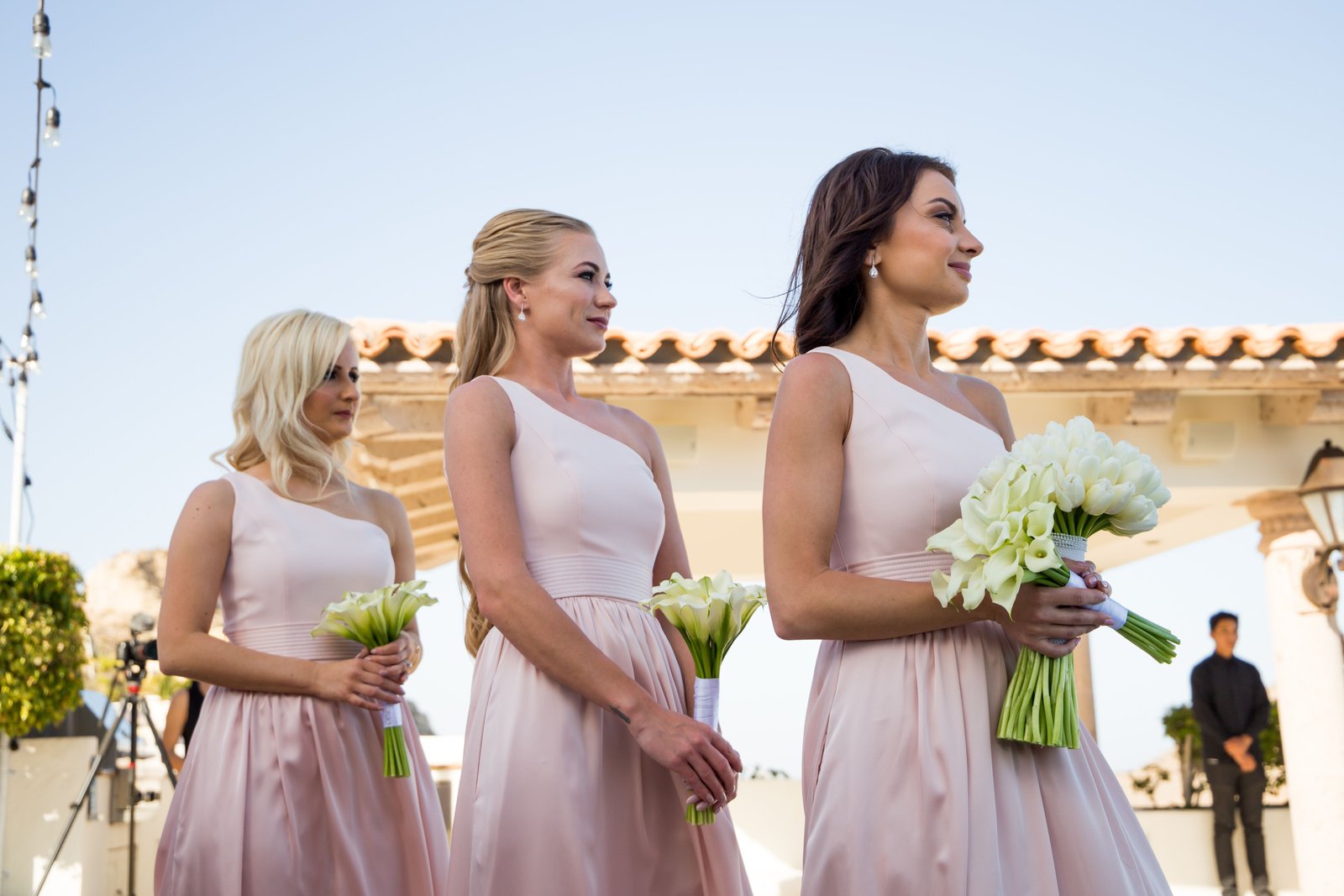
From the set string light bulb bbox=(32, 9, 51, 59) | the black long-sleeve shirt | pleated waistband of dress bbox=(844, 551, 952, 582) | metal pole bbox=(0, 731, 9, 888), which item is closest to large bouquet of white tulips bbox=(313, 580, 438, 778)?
pleated waistband of dress bbox=(844, 551, 952, 582)

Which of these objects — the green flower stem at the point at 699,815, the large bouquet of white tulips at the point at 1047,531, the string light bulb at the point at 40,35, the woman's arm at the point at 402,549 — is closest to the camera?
the large bouquet of white tulips at the point at 1047,531

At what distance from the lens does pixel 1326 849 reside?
7520 mm

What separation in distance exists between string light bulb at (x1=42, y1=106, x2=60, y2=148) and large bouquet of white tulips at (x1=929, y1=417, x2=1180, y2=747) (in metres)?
10.1

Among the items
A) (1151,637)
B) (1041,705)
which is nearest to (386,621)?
(1041,705)

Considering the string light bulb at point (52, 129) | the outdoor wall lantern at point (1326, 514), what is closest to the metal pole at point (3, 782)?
the string light bulb at point (52, 129)

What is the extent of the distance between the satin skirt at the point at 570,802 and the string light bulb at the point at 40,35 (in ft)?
29.9

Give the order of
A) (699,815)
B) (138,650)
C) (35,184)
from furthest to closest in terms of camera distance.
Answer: (35,184)
(138,650)
(699,815)

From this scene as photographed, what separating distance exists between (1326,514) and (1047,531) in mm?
6674

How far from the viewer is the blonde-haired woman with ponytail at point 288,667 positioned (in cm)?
304

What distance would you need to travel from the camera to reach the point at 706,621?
7.81 feet

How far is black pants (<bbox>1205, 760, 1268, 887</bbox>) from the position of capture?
7.93 metres

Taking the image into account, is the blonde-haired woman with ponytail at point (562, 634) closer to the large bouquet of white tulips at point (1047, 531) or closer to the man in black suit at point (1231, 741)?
Answer: the large bouquet of white tulips at point (1047, 531)

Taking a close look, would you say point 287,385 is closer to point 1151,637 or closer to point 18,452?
point 1151,637

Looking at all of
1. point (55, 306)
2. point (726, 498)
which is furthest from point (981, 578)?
point (55, 306)
